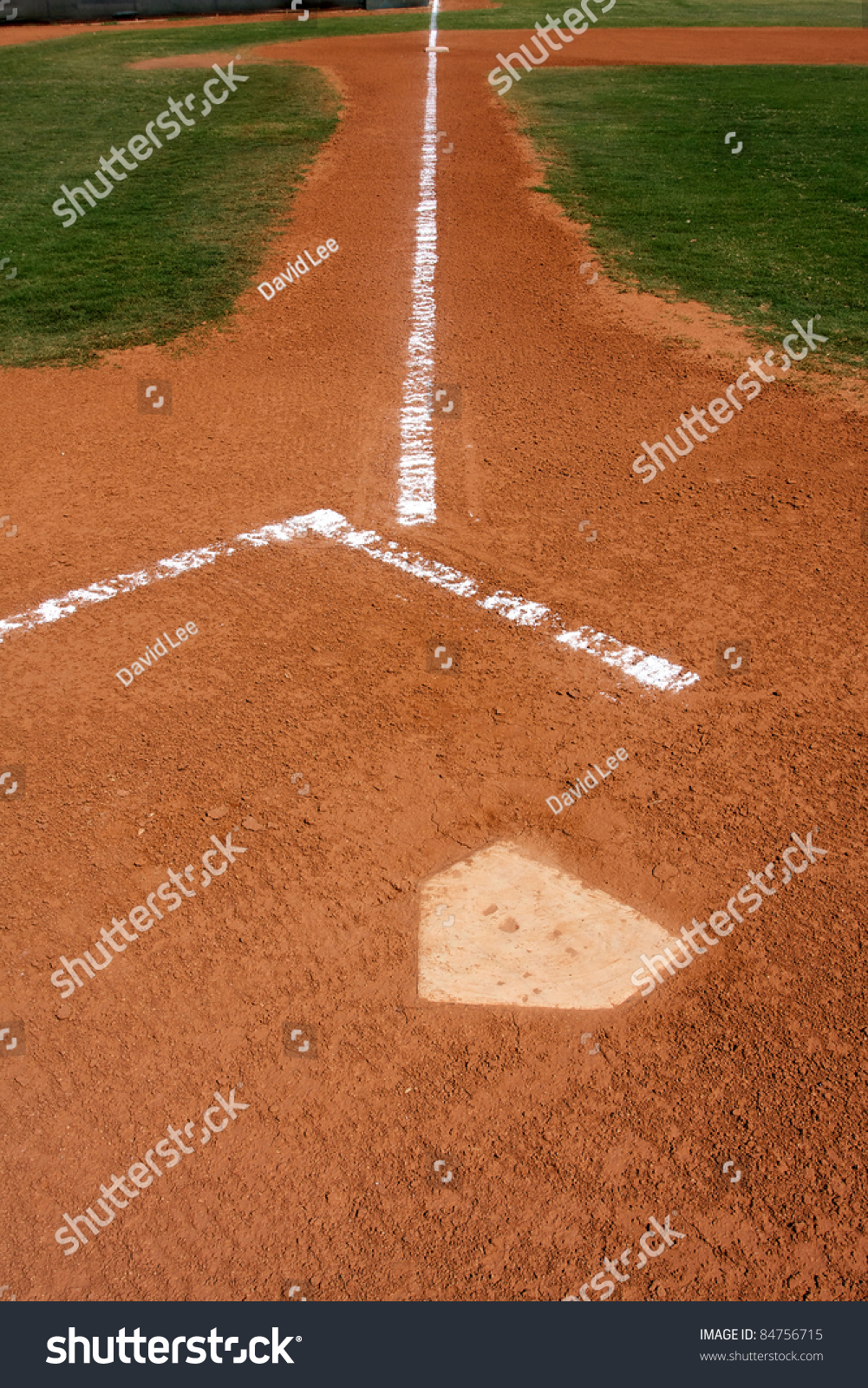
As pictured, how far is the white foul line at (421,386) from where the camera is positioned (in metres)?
6.13

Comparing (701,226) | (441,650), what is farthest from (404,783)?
(701,226)

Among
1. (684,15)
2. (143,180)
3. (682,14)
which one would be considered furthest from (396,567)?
(682,14)

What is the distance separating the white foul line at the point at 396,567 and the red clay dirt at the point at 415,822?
87mm

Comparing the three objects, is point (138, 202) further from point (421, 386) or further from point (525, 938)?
point (525, 938)

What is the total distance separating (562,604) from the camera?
5250mm

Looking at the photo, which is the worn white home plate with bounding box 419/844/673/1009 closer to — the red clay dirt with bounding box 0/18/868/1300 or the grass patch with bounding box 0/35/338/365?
the red clay dirt with bounding box 0/18/868/1300

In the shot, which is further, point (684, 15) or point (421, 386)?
point (684, 15)

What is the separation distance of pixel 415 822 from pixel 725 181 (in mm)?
10543

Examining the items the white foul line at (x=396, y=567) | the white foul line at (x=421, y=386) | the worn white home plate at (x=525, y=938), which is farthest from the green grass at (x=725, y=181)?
the worn white home plate at (x=525, y=938)

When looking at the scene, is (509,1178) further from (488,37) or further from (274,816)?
(488,37)

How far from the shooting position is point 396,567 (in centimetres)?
553

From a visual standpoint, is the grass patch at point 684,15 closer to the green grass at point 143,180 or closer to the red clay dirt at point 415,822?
the green grass at point 143,180

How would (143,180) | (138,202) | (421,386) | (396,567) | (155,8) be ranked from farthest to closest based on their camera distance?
(155,8), (143,180), (138,202), (421,386), (396,567)

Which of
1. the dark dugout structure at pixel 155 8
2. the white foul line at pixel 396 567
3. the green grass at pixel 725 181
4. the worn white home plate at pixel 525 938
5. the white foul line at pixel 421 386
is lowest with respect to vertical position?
the worn white home plate at pixel 525 938
